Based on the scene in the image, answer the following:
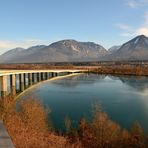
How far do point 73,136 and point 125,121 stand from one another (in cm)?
1145

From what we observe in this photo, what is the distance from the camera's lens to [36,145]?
17.4 m

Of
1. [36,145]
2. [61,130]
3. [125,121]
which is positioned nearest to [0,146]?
[36,145]

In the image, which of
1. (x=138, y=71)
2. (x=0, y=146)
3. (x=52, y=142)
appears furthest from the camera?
(x=138, y=71)

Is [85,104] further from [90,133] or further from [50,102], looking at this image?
[90,133]

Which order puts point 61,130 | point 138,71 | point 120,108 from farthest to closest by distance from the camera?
1. point 138,71
2. point 120,108
3. point 61,130

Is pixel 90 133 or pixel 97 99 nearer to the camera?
pixel 90 133

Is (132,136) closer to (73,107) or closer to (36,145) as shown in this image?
(36,145)

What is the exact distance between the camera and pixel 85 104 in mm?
50719

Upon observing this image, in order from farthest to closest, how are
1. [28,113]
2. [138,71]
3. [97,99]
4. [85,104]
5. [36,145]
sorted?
[138,71] → [97,99] → [85,104] → [28,113] → [36,145]

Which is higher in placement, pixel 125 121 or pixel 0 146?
pixel 0 146

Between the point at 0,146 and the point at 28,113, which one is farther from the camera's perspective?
the point at 28,113

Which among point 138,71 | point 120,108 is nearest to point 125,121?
point 120,108

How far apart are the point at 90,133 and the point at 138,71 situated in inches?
4250

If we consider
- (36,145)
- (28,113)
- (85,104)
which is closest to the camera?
(36,145)
